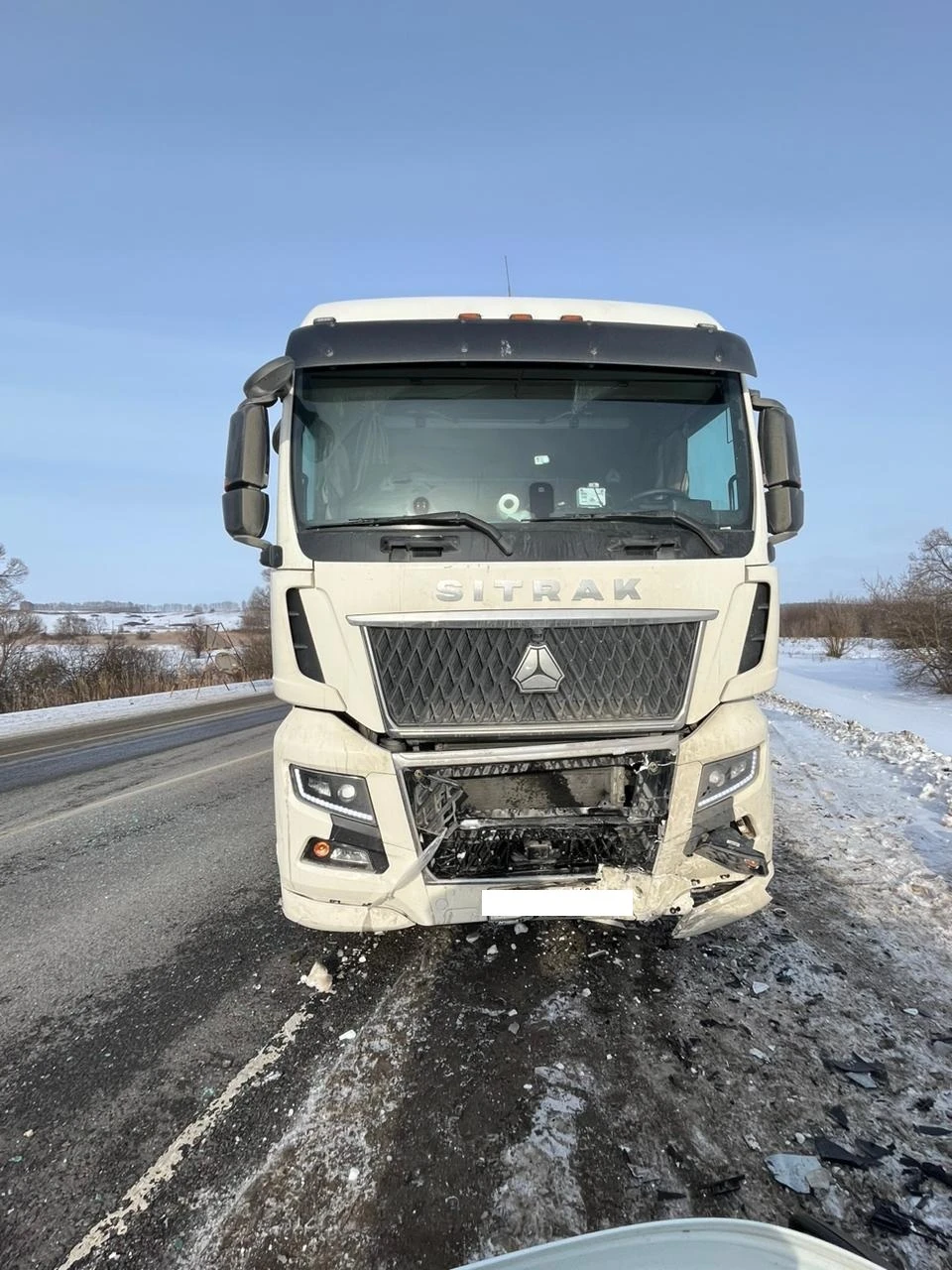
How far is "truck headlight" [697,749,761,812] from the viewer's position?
2.71 m

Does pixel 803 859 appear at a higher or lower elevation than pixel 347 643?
lower

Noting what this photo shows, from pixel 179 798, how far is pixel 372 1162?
18.4 feet

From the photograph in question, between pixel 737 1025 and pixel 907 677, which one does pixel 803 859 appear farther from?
pixel 907 677

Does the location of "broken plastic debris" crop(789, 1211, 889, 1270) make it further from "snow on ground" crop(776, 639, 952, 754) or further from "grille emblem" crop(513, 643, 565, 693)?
"snow on ground" crop(776, 639, 952, 754)

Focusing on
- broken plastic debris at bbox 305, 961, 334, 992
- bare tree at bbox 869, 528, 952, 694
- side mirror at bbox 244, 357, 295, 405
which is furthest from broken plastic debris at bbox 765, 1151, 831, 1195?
bare tree at bbox 869, 528, 952, 694

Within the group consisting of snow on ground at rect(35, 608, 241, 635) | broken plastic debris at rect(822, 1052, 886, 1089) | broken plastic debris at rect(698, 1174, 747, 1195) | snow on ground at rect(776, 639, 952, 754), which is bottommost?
snow on ground at rect(776, 639, 952, 754)

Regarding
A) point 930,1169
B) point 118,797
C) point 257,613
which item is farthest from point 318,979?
point 257,613

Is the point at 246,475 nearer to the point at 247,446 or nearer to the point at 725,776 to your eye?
the point at 247,446

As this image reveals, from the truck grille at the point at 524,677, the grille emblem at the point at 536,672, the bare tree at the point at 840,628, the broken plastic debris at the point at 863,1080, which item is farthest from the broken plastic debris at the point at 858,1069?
the bare tree at the point at 840,628

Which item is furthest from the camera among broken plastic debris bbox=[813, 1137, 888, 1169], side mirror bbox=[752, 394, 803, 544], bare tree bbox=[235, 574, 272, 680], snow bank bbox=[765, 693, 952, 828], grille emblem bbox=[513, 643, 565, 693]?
bare tree bbox=[235, 574, 272, 680]

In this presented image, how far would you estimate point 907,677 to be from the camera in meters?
23.6

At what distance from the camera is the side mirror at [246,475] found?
301 cm

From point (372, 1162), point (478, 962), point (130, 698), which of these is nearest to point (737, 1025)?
point (478, 962)

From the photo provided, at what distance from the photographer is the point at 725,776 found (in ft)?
9.09
